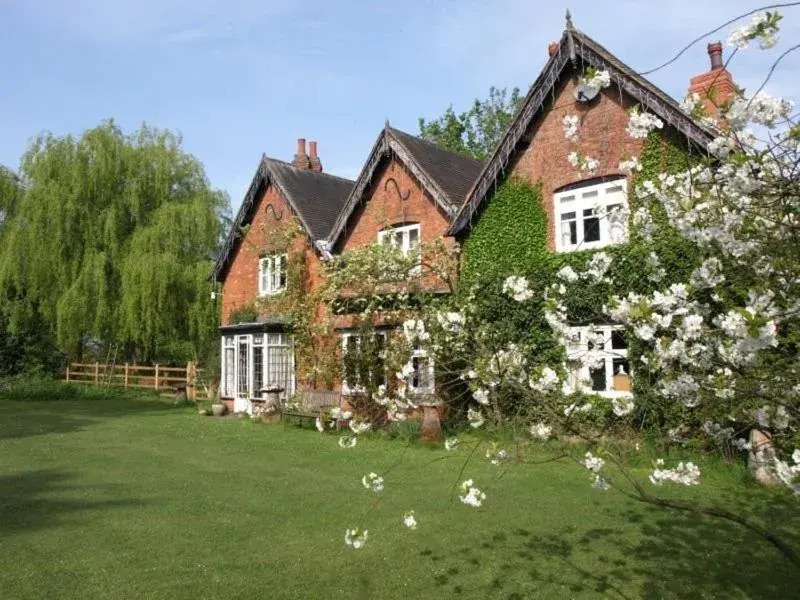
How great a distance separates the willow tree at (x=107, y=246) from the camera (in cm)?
2588

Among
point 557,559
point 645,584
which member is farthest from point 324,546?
point 645,584

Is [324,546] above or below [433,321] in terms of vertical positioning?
below

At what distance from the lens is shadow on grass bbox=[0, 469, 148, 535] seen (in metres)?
7.80

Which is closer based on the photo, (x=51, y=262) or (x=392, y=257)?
(x=392, y=257)

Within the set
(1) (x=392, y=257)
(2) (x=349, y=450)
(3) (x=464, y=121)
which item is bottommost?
(2) (x=349, y=450)

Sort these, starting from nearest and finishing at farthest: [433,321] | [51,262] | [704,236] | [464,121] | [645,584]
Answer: [704,236] → [645,584] → [433,321] → [51,262] → [464,121]

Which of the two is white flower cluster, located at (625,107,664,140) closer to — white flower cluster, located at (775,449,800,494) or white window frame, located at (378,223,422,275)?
white flower cluster, located at (775,449,800,494)

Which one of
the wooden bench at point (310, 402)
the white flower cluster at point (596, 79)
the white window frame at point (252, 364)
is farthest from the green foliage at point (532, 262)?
the white flower cluster at point (596, 79)

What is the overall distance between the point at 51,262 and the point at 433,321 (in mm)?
24476

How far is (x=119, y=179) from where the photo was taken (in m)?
27.6

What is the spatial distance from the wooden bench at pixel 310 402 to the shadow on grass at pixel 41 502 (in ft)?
24.8

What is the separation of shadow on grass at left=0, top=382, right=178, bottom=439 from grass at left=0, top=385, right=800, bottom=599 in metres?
4.97

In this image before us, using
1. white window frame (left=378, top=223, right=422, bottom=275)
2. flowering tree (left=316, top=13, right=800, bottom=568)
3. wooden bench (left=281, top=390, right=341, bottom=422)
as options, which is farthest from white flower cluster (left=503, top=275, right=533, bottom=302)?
wooden bench (left=281, top=390, right=341, bottom=422)

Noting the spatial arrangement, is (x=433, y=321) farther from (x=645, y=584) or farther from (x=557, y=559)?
(x=645, y=584)
